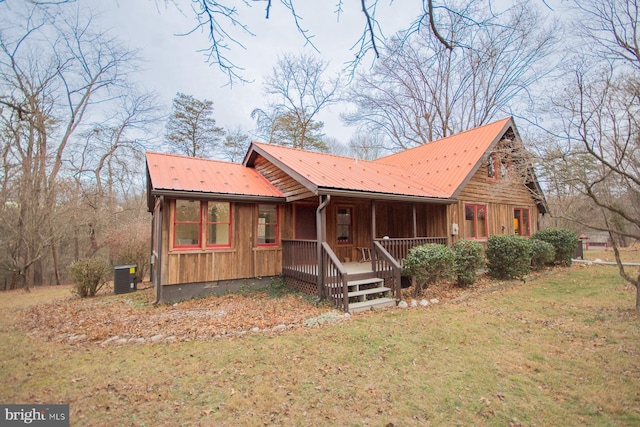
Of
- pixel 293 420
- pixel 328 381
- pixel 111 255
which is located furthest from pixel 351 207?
pixel 111 255

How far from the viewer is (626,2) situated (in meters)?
5.89

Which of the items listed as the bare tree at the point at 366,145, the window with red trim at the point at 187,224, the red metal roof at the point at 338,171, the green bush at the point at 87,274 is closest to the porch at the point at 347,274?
the red metal roof at the point at 338,171

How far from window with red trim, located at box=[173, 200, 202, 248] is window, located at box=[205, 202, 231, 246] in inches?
11.9

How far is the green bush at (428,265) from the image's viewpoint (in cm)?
828

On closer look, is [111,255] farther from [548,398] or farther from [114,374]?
[548,398]

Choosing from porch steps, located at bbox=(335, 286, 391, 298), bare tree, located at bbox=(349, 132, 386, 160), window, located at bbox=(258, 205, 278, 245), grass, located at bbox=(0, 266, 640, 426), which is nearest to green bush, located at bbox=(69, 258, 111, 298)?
grass, located at bbox=(0, 266, 640, 426)

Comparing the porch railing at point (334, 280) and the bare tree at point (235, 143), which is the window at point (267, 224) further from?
the bare tree at point (235, 143)

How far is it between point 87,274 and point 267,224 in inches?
262

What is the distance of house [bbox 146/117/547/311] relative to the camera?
837 cm

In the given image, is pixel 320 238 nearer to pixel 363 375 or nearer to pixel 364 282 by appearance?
pixel 364 282

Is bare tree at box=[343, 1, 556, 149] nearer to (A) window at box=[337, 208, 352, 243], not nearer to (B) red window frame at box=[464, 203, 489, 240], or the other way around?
(B) red window frame at box=[464, 203, 489, 240]

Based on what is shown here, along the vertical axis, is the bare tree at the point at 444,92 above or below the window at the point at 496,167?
above

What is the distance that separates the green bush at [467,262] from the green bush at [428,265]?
0.83 metres

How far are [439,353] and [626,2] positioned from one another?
755cm
